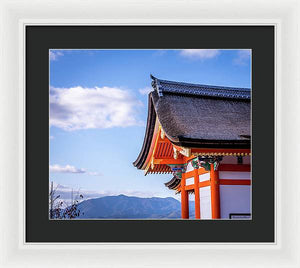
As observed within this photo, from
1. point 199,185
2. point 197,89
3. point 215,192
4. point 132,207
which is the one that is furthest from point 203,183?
point 132,207

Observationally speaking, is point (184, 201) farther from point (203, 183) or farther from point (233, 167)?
point (233, 167)

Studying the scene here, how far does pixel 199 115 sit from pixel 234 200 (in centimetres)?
90

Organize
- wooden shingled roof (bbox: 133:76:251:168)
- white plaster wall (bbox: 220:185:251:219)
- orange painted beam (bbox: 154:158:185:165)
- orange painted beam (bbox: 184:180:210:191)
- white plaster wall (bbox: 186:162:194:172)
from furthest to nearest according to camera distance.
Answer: orange painted beam (bbox: 154:158:185:165), white plaster wall (bbox: 186:162:194:172), orange painted beam (bbox: 184:180:210:191), white plaster wall (bbox: 220:185:251:219), wooden shingled roof (bbox: 133:76:251:168)

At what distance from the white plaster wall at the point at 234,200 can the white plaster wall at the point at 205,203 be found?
11 cm

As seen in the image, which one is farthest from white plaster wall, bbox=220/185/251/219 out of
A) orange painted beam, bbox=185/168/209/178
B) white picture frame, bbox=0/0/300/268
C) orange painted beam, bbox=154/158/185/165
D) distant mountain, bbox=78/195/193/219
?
white picture frame, bbox=0/0/300/268

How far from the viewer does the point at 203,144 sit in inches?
132

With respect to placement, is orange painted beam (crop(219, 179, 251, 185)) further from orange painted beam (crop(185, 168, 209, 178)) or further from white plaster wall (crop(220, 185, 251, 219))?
orange painted beam (crop(185, 168, 209, 178))

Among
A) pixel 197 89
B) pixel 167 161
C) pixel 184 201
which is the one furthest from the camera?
pixel 197 89

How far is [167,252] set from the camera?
6.44ft

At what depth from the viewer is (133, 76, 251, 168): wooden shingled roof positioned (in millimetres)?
3422
